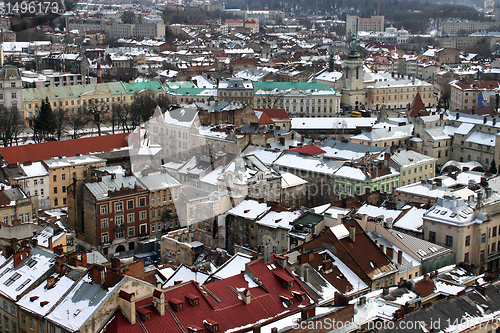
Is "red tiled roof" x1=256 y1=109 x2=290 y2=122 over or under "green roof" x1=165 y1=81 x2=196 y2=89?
under

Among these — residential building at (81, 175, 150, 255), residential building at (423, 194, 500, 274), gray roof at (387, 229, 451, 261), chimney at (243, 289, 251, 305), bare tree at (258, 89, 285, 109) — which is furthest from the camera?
bare tree at (258, 89, 285, 109)

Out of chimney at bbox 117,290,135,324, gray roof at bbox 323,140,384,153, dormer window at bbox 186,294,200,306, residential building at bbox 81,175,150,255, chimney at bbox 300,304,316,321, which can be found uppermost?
chimney at bbox 117,290,135,324

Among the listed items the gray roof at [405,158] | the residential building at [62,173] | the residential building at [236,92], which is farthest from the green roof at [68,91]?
the gray roof at [405,158]

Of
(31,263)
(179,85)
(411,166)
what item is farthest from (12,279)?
(179,85)

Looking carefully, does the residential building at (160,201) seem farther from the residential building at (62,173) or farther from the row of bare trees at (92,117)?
the row of bare trees at (92,117)

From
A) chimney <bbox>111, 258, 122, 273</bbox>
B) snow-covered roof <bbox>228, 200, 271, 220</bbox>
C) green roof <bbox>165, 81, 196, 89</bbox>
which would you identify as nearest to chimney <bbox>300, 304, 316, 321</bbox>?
chimney <bbox>111, 258, 122, 273</bbox>

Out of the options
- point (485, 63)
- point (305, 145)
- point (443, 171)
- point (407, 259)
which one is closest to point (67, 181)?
point (305, 145)

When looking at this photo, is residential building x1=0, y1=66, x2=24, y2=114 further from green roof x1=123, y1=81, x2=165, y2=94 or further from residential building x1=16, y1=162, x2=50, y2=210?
residential building x1=16, y1=162, x2=50, y2=210

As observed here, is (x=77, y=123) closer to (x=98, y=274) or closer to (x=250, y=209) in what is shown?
(x=250, y=209)
